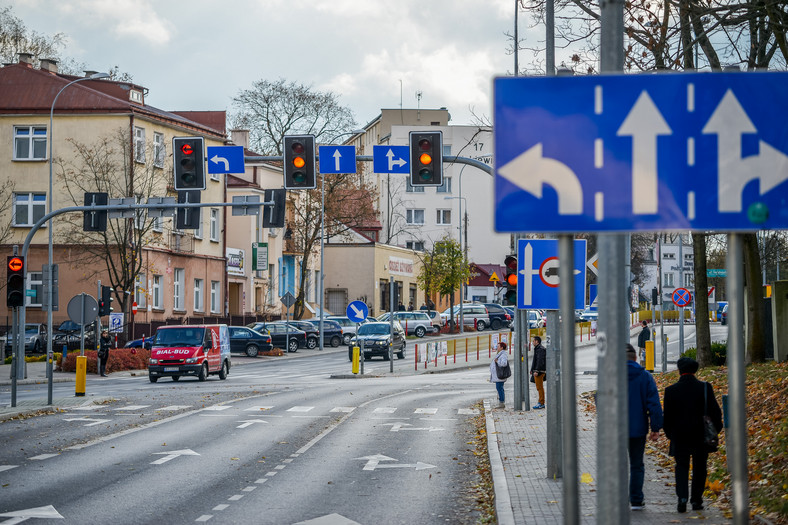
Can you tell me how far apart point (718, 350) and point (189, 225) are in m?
14.9

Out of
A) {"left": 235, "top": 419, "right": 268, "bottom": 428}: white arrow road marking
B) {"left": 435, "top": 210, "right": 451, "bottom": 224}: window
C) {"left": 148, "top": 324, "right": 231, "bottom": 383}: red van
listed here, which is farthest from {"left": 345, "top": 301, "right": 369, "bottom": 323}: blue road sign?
{"left": 435, "top": 210, "right": 451, "bottom": 224}: window

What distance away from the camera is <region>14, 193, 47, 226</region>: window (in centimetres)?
5478

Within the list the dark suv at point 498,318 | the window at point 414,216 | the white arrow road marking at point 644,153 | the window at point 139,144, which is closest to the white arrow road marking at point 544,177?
the white arrow road marking at point 644,153

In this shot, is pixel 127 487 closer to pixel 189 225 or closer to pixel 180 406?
pixel 180 406

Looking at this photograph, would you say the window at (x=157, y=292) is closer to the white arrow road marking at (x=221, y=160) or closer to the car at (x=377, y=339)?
the car at (x=377, y=339)

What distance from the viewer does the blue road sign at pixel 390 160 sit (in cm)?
2305

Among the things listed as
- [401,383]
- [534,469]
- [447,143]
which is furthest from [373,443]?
[447,143]

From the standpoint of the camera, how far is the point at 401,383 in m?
37.5

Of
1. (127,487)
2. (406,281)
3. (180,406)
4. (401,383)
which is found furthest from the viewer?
(406,281)

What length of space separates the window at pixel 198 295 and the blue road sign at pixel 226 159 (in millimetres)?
39027

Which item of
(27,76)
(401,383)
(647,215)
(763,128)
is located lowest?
(401,383)

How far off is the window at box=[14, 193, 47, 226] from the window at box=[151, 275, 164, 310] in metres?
6.62

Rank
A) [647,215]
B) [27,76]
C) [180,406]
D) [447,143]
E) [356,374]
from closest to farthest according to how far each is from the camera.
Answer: [647,215] → [180,406] → [356,374] → [27,76] → [447,143]

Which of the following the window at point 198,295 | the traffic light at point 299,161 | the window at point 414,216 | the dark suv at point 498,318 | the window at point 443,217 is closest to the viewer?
the traffic light at point 299,161
